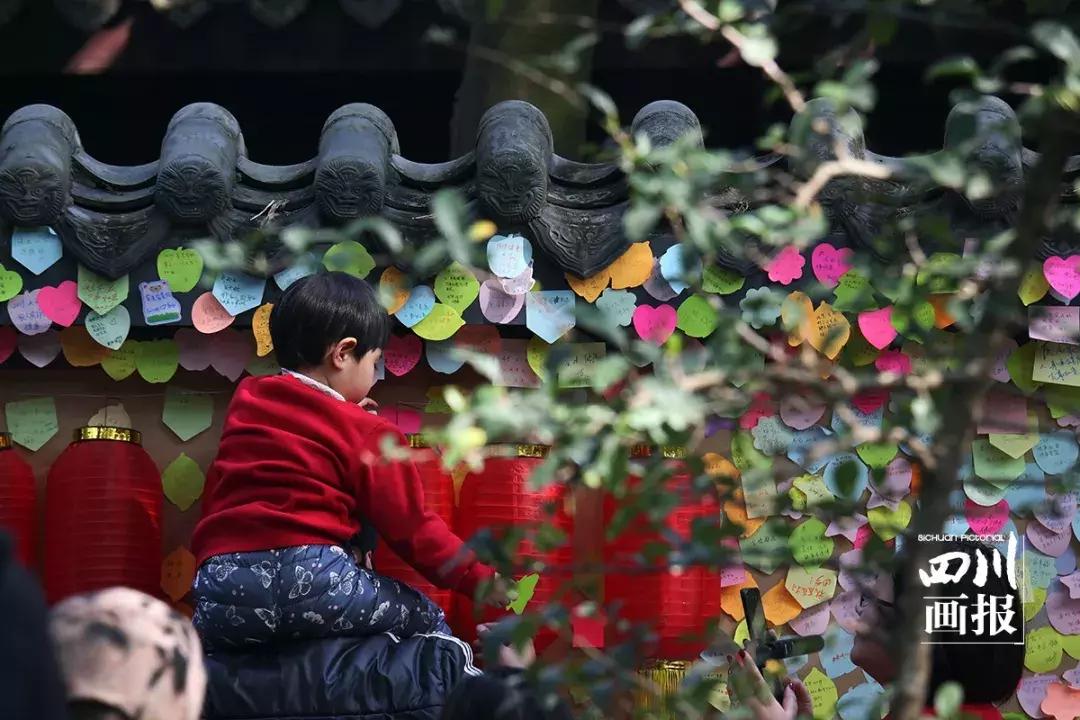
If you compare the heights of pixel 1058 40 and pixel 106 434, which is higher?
pixel 1058 40

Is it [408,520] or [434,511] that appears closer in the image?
[408,520]

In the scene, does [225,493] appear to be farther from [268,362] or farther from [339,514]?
[268,362]

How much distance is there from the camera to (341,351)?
145 inches

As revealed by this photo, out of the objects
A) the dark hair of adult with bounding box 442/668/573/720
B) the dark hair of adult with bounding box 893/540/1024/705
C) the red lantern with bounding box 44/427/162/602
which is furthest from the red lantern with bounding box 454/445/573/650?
the dark hair of adult with bounding box 442/668/573/720

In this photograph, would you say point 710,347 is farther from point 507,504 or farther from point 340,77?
point 340,77

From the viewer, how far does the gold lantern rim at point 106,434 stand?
3920 mm

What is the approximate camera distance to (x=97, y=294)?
3848mm

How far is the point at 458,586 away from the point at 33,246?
1.29 metres

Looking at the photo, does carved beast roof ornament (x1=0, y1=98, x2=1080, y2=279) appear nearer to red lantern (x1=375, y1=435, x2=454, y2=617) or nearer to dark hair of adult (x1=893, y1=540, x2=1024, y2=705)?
red lantern (x1=375, y1=435, x2=454, y2=617)

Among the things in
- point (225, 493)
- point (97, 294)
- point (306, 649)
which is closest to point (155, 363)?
point (97, 294)

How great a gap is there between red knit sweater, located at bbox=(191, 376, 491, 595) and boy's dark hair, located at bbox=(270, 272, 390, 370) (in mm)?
112

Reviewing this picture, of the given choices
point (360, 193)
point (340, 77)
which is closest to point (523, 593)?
point (360, 193)

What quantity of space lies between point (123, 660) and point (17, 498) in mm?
2029

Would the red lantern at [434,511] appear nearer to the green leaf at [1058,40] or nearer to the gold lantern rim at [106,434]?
the gold lantern rim at [106,434]
